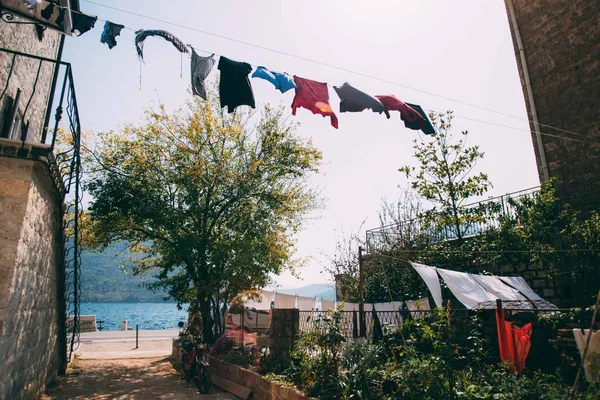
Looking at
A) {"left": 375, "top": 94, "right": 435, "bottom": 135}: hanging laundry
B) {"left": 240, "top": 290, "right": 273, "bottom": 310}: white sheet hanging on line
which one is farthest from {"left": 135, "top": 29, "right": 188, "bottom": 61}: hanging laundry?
{"left": 240, "top": 290, "right": 273, "bottom": 310}: white sheet hanging on line

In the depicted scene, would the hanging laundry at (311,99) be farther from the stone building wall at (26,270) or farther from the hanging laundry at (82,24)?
the stone building wall at (26,270)

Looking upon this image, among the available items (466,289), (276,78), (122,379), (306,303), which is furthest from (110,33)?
(306,303)

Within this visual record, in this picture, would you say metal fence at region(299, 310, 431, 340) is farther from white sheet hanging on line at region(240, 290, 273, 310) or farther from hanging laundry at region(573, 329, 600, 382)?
white sheet hanging on line at region(240, 290, 273, 310)

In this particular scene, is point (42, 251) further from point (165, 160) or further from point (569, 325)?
point (569, 325)

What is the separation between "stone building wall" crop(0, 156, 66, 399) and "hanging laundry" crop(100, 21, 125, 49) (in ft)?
9.62

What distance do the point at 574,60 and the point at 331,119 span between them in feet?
29.3

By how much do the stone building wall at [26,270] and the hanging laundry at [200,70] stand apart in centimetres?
311

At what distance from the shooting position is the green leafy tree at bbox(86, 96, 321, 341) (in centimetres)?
1230

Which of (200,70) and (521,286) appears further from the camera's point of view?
(521,286)

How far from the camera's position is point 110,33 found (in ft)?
23.7

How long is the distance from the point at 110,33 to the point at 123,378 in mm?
9352

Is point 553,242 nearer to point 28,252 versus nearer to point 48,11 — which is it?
point 28,252

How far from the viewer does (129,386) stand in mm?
9914

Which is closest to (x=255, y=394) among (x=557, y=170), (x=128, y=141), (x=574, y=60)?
(x=128, y=141)
